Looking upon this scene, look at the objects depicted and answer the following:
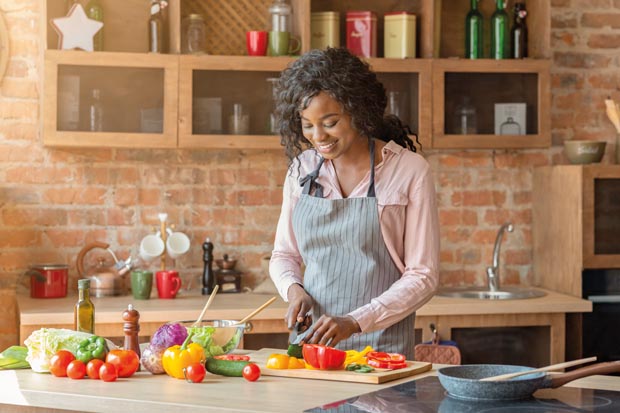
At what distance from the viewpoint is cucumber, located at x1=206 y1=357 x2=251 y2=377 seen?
2467mm

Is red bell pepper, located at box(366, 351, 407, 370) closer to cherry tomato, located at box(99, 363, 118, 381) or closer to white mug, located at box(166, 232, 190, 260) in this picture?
cherry tomato, located at box(99, 363, 118, 381)

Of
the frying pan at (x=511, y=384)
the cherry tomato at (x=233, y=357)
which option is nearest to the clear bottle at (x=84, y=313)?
the cherry tomato at (x=233, y=357)

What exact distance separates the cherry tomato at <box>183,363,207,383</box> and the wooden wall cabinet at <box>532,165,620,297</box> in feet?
8.03

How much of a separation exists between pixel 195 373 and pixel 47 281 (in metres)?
2.09

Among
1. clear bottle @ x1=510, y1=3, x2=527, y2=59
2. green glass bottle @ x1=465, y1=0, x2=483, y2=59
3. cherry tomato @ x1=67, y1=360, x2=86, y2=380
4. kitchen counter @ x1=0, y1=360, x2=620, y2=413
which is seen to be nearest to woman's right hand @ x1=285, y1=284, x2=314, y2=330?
kitchen counter @ x1=0, y1=360, x2=620, y2=413

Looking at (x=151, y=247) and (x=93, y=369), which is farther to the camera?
(x=151, y=247)

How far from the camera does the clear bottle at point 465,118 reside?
14.8ft

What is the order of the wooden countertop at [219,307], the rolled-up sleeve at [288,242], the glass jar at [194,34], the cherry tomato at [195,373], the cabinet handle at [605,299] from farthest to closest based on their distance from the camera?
the glass jar at [194,34] < the cabinet handle at [605,299] < the wooden countertop at [219,307] < the rolled-up sleeve at [288,242] < the cherry tomato at [195,373]

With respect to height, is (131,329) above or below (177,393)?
above

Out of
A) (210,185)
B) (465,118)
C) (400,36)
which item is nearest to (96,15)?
(210,185)

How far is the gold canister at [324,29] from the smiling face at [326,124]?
1670mm

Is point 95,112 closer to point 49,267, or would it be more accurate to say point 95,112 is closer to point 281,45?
point 49,267

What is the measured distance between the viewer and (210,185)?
15.3ft

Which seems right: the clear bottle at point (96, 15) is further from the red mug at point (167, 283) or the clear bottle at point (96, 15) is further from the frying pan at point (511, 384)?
the frying pan at point (511, 384)
